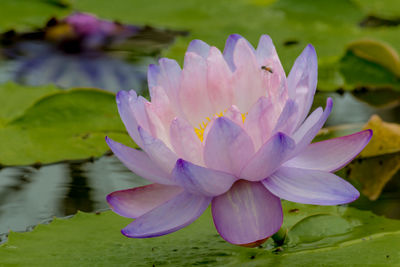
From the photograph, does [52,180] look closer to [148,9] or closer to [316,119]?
[316,119]

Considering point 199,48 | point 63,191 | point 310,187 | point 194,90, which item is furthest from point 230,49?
point 63,191

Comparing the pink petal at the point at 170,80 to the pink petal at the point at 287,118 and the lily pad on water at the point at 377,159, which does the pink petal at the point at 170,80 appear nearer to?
the pink petal at the point at 287,118

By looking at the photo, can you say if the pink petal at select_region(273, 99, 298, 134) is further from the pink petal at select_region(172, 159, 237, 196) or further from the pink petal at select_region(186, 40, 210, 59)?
the pink petal at select_region(186, 40, 210, 59)

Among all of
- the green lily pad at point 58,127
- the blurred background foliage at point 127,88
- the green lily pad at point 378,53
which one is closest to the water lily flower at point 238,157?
the blurred background foliage at point 127,88

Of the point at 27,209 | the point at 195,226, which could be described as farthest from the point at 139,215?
the point at 27,209

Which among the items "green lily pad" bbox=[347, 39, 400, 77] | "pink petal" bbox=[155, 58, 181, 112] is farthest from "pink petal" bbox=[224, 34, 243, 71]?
"green lily pad" bbox=[347, 39, 400, 77]

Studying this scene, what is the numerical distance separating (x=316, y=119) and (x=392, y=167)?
694 millimetres

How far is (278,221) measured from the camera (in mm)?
930

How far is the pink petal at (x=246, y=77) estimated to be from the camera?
3.54 ft

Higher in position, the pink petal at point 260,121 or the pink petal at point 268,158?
the pink petal at point 260,121

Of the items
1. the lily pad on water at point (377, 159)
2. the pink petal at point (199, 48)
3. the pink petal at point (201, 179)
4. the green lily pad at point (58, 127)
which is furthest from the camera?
the green lily pad at point (58, 127)

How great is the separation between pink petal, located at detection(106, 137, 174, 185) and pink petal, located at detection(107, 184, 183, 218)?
2 centimetres

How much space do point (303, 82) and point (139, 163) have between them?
0.34 metres

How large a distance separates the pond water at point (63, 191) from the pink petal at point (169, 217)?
1.30ft
